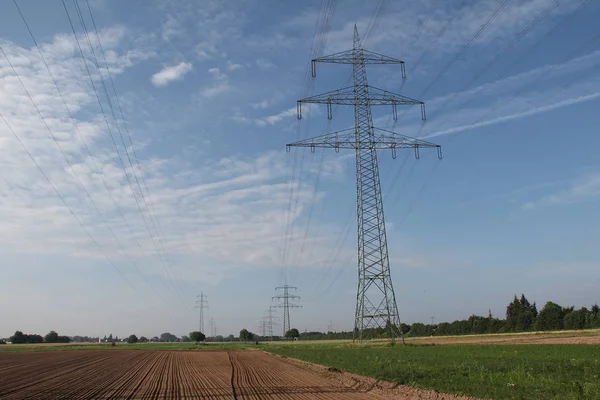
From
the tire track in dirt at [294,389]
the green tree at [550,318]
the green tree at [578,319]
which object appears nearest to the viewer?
the tire track in dirt at [294,389]

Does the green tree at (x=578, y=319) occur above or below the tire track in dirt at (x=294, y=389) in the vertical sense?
above

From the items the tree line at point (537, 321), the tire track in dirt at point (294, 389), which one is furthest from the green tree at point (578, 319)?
the tire track in dirt at point (294, 389)

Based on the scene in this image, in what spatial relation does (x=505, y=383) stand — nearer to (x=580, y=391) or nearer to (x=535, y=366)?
(x=580, y=391)

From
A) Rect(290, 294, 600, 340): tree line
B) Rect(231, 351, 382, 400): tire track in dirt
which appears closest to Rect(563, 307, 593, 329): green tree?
Rect(290, 294, 600, 340): tree line

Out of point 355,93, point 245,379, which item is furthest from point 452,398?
point 355,93

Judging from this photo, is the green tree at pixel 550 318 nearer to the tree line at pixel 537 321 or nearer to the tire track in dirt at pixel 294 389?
the tree line at pixel 537 321

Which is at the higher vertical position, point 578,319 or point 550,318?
point 550,318

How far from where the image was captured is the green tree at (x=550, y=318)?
157788mm

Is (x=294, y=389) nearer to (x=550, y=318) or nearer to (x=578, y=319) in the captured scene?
(x=578, y=319)

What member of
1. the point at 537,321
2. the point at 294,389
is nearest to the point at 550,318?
the point at 537,321

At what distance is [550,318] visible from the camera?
529 ft

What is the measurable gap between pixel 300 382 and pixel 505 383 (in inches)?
558

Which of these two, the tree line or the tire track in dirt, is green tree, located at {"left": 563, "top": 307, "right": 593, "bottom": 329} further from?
the tire track in dirt

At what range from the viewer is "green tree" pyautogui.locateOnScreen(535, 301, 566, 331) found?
15779 cm
